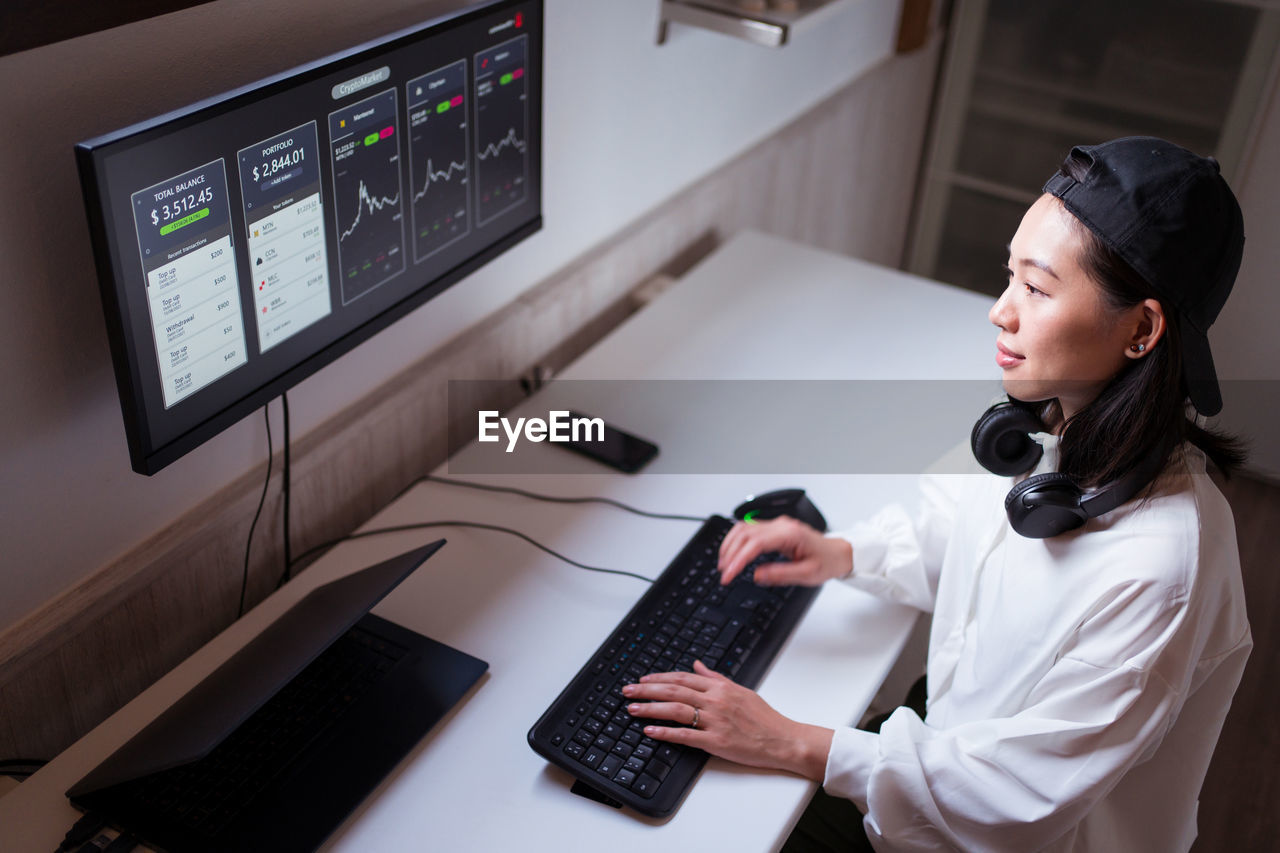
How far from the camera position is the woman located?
3.26 ft

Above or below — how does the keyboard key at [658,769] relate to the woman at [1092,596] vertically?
below

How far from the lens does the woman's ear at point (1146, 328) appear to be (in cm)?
99

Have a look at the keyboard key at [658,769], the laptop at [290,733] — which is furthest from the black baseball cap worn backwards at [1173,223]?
the laptop at [290,733]

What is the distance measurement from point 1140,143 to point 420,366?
95 centimetres

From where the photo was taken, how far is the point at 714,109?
208 cm

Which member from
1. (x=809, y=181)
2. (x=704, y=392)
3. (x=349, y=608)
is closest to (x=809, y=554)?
(x=704, y=392)

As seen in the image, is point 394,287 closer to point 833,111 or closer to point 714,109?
point 714,109

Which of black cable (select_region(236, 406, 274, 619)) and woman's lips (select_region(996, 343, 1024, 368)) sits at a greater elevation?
woman's lips (select_region(996, 343, 1024, 368))

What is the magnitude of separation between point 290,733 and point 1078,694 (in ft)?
2.57

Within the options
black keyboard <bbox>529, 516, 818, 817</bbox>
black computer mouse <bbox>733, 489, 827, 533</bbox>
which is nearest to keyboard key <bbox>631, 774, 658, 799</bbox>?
black keyboard <bbox>529, 516, 818, 817</bbox>

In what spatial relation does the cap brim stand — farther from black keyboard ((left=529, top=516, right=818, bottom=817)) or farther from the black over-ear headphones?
black keyboard ((left=529, top=516, right=818, bottom=817))

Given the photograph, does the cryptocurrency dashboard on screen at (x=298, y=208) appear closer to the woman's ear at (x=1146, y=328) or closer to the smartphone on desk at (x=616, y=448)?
the smartphone on desk at (x=616, y=448)

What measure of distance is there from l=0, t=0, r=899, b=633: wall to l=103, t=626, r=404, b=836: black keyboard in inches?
9.3

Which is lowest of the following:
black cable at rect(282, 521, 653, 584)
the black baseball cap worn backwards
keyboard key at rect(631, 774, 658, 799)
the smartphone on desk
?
black cable at rect(282, 521, 653, 584)
